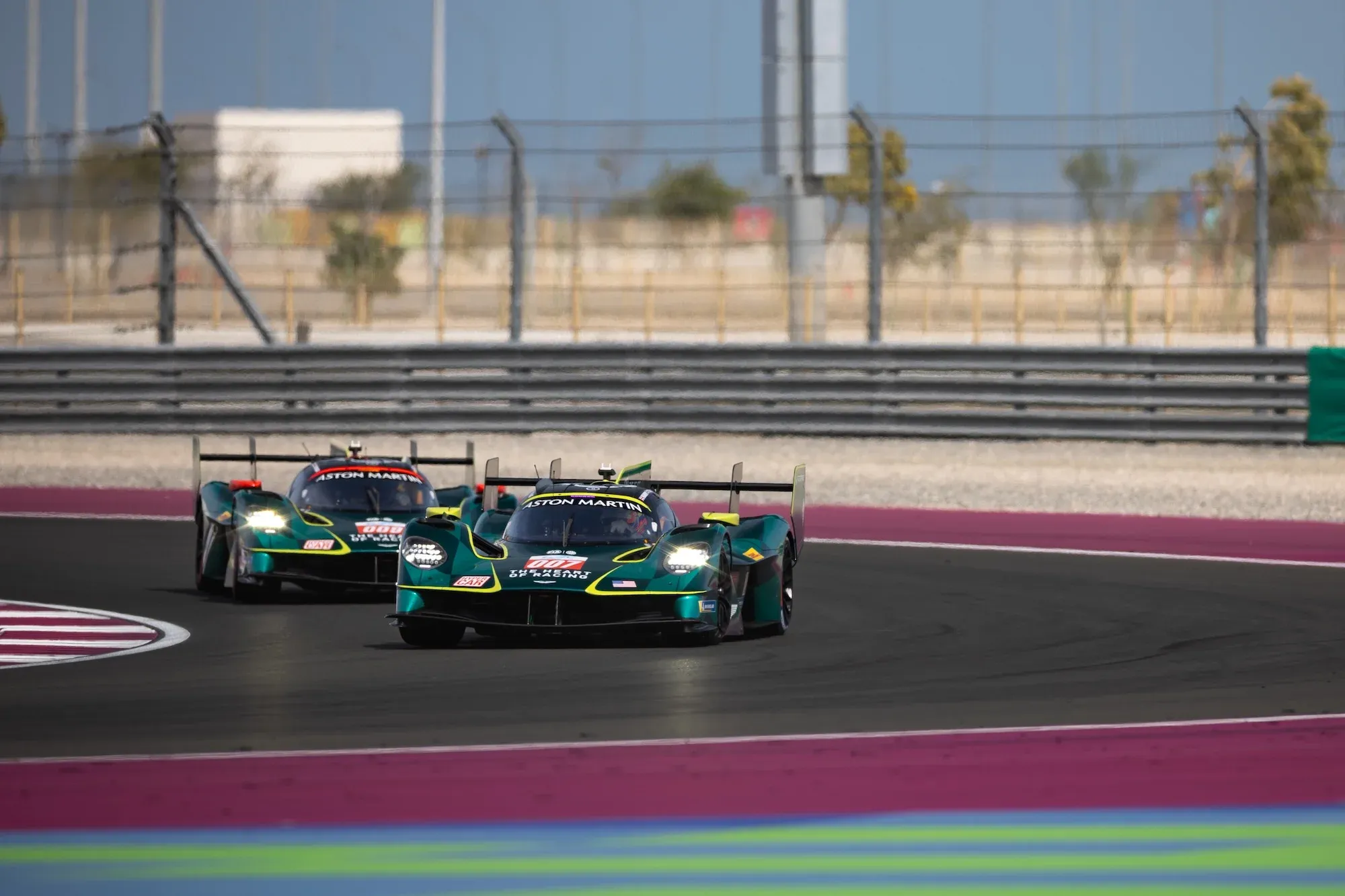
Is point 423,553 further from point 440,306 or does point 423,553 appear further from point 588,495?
point 440,306

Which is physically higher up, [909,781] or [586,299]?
[586,299]

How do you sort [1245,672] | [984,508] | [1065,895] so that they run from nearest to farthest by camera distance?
[1065,895] < [1245,672] < [984,508]

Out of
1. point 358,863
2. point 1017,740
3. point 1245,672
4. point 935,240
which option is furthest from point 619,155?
point 358,863

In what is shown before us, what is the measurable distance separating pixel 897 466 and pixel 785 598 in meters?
11.1

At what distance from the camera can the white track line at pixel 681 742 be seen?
902 centimetres

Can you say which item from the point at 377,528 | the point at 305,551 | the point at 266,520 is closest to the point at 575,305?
the point at 377,528

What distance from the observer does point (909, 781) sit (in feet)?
28.3

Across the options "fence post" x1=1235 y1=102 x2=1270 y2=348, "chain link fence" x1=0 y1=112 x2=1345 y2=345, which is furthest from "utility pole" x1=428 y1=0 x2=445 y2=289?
"fence post" x1=1235 y1=102 x2=1270 y2=348

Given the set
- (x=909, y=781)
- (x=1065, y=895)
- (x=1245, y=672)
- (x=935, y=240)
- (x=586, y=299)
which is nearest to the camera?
(x=1065, y=895)

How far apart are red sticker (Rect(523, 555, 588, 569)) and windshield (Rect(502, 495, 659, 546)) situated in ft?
0.75

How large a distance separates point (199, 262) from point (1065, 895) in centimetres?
2092

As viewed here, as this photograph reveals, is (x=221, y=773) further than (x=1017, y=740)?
No

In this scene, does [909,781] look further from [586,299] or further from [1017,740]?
[586,299]

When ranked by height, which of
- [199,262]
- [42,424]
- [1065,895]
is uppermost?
[199,262]
